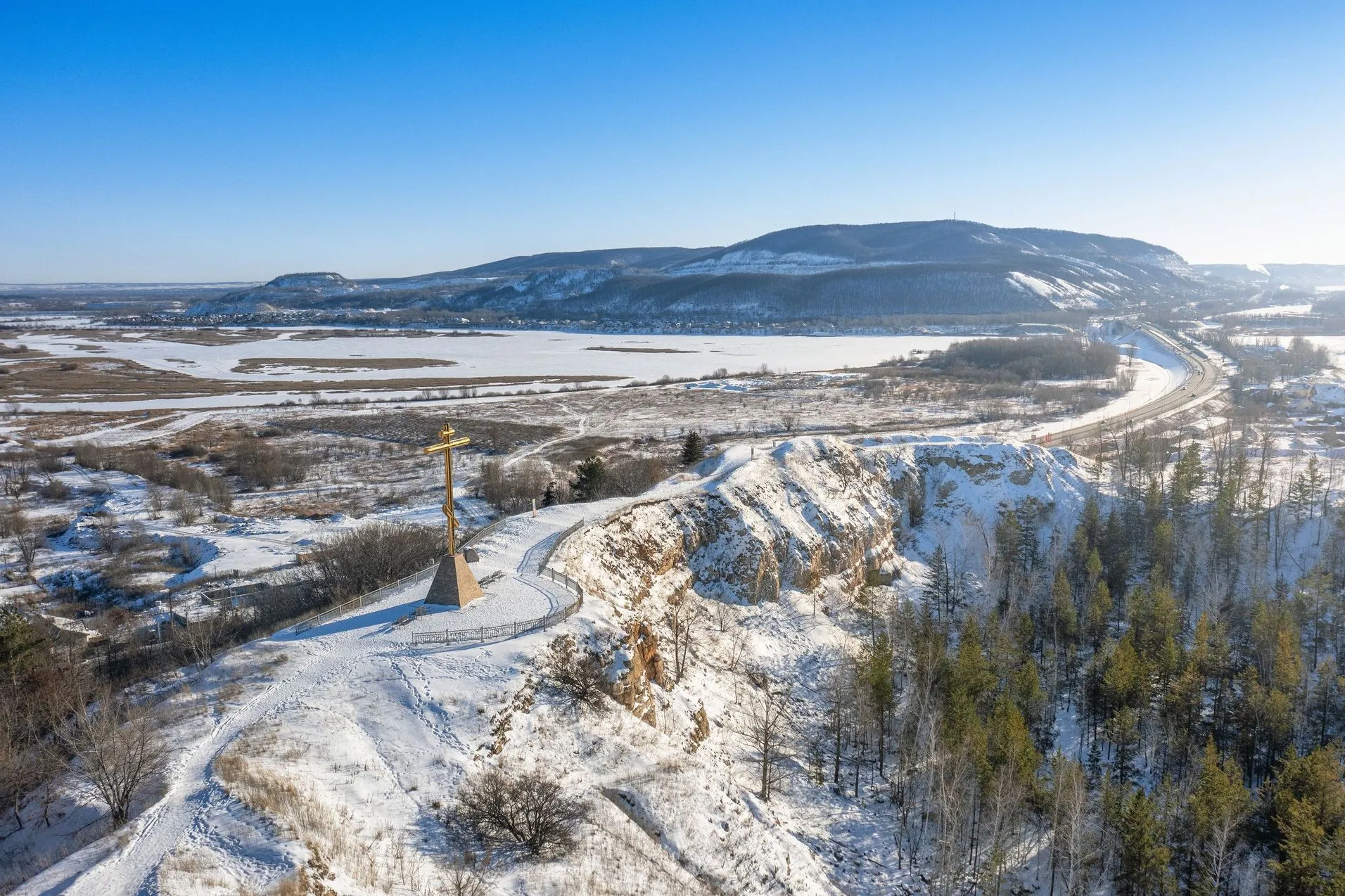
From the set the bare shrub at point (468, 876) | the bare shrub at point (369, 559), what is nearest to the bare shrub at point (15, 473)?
the bare shrub at point (369, 559)

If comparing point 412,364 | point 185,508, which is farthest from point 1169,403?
point 412,364

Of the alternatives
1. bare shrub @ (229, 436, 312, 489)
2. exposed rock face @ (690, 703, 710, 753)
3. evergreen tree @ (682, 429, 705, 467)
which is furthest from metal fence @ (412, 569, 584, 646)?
bare shrub @ (229, 436, 312, 489)

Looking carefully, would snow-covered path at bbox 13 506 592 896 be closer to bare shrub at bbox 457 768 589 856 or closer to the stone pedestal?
the stone pedestal

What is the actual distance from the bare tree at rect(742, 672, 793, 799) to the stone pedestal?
526 inches

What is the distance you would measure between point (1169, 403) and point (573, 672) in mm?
112121

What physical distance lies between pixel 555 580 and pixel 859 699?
16.8 meters

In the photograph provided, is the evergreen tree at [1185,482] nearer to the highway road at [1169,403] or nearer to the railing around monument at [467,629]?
the highway road at [1169,403]

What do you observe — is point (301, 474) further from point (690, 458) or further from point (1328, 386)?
point (1328, 386)

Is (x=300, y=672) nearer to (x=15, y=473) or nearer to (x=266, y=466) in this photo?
(x=266, y=466)

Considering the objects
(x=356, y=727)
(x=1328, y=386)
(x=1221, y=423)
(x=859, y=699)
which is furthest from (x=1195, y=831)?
(x=1328, y=386)

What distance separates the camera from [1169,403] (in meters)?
107

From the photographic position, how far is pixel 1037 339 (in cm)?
15950

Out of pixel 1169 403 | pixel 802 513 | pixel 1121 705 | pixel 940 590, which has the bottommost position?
pixel 1121 705

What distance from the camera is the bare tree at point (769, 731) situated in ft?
101
